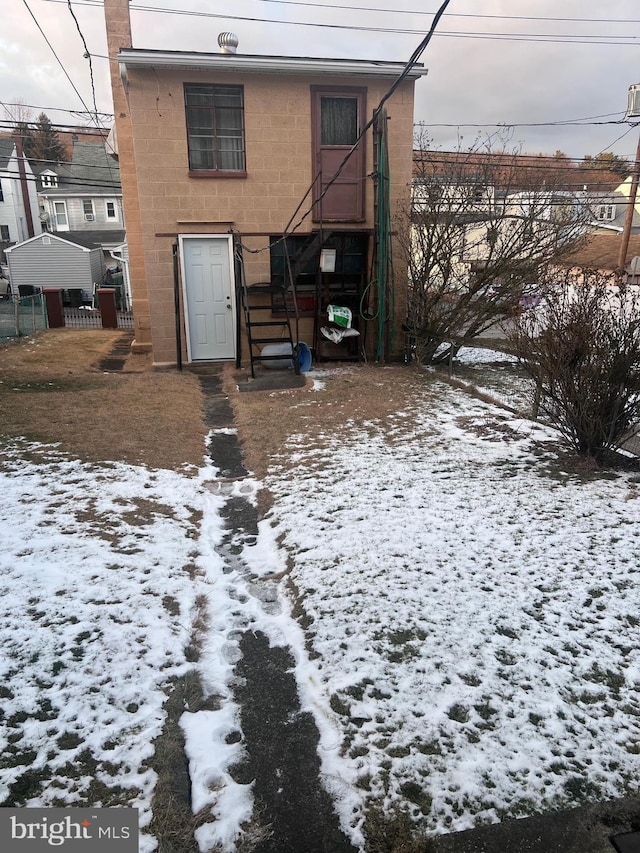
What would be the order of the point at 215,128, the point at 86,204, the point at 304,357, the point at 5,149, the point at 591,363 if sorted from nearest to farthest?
the point at 591,363, the point at 215,128, the point at 304,357, the point at 86,204, the point at 5,149

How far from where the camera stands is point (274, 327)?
417 inches

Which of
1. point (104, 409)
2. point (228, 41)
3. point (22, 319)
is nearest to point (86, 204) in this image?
point (22, 319)

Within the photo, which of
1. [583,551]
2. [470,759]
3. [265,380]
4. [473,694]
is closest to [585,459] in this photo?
[583,551]

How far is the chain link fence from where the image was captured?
14008 millimetres

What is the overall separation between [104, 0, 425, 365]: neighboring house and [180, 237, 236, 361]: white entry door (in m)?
0.02

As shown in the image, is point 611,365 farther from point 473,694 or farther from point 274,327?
point 274,327

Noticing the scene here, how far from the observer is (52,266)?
2809cm

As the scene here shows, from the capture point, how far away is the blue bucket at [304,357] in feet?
32.1

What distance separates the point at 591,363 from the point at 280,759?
409 centimetres

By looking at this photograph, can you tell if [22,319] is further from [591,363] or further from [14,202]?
[14,202]

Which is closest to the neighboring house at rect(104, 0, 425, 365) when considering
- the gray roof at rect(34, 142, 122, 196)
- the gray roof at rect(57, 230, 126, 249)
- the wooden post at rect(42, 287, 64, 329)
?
the wooden post at rect(42, 287, 64, 329)

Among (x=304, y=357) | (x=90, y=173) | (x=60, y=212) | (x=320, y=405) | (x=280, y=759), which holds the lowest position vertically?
(x=280, y=759)

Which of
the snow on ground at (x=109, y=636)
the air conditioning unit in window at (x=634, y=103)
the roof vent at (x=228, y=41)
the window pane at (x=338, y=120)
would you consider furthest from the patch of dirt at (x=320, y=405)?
the air conditioning unit in window at (x=634, y=103)

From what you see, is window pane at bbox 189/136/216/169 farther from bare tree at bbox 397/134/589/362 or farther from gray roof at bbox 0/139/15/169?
gray roof at bbox 0/139/15/169
